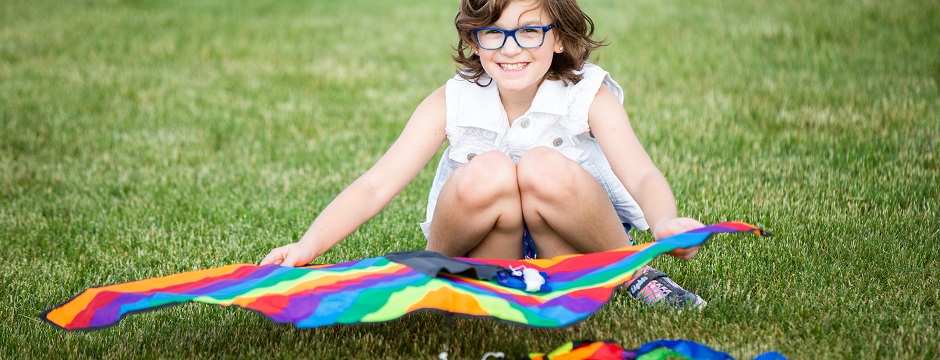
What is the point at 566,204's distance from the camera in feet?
9.61

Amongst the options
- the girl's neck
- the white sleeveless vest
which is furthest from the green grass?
the girl's neck

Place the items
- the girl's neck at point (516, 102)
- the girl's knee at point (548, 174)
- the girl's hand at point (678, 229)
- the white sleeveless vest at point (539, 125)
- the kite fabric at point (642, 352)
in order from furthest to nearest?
the girl's neck at point (516, 102), the white sleeveless vest at point (539, 125), the girl's knee at point (548, 174), the girl's hand at point (678, 229), the kite fabric at point (642, 352)

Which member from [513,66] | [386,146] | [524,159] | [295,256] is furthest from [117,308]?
[386,146]

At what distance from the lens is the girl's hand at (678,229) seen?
2.58 metres

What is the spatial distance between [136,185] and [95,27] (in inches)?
198

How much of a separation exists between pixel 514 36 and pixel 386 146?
298cm

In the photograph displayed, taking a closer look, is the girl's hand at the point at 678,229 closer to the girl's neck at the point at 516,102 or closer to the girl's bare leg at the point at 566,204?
the girl's bare leg at the point at 566,204

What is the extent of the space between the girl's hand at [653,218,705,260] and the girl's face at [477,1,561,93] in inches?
27.9

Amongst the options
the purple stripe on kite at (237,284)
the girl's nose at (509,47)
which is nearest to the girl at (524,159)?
the girl's nose at (509,47)

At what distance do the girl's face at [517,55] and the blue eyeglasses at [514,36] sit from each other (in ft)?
0.05

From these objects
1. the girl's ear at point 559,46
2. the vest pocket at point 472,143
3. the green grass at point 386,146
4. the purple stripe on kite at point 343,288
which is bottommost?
the green grass at point 386,146

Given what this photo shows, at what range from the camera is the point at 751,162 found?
16.6ft

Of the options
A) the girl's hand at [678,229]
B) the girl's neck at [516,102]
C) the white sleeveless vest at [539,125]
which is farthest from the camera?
the girl's neck at [516,102]

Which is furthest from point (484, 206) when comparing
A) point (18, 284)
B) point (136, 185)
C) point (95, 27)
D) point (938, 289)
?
point (95, 27)
